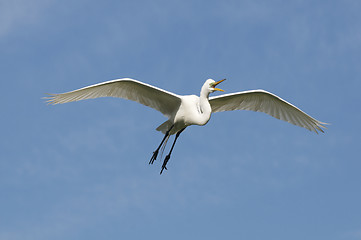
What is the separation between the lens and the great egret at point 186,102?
12.2m

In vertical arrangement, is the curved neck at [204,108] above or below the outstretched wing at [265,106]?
below

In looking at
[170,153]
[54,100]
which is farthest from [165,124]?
[54,100]

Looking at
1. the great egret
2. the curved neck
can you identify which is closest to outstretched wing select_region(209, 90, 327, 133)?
the great egret

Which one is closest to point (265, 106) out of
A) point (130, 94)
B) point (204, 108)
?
point (204, 108)

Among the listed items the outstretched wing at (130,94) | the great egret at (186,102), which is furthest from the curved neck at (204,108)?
the outstretched wing at (130,94)

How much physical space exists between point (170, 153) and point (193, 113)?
5.32ft

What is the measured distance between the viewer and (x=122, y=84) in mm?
12438

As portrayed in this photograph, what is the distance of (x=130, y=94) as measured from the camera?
12.8 m

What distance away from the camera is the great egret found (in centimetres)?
1218

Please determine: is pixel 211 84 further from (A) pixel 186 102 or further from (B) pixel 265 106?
(B) pixel 265 106

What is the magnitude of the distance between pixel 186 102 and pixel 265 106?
100 inches

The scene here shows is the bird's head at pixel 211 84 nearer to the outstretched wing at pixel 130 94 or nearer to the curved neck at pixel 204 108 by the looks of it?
the curved neck at pixel 204 108

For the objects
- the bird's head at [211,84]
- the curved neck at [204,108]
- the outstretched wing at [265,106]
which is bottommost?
the curved neck at [204,108]

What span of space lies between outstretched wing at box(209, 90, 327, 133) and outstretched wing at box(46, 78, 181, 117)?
114 cm
